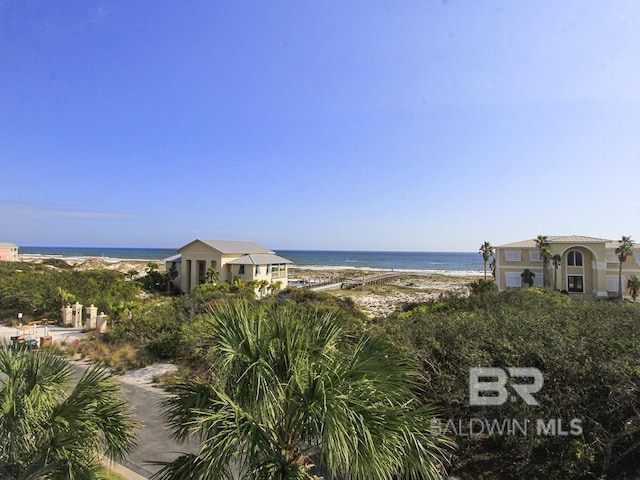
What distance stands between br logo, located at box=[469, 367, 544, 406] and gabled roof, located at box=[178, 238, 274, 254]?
2803cm

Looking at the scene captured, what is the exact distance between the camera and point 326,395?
362 centimetres

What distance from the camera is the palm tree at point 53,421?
4.11 meters

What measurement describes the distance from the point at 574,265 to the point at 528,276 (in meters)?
4.01

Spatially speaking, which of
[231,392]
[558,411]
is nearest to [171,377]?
[231,392]

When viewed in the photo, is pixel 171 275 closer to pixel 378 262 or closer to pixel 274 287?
pixel 274 287

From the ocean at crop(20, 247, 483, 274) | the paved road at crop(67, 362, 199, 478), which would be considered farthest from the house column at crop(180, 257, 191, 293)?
the ocean at crop(20, 247, 483, 274)

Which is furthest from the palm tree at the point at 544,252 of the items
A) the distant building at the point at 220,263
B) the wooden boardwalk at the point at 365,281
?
the distant building at the point at 220,263

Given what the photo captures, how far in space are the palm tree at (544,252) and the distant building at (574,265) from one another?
430 millimetres

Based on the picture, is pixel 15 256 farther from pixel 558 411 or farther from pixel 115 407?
pixel 558 411

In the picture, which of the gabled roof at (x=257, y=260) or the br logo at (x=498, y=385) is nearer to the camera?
the br logo at (x=498, y=385)

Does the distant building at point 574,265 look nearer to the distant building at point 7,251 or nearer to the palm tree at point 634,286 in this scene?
the palm tree at point 634,286

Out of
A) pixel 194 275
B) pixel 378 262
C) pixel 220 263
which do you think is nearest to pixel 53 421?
pixel 220 263

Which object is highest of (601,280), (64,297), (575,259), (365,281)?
(575,259)

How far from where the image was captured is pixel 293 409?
12.7 ft
